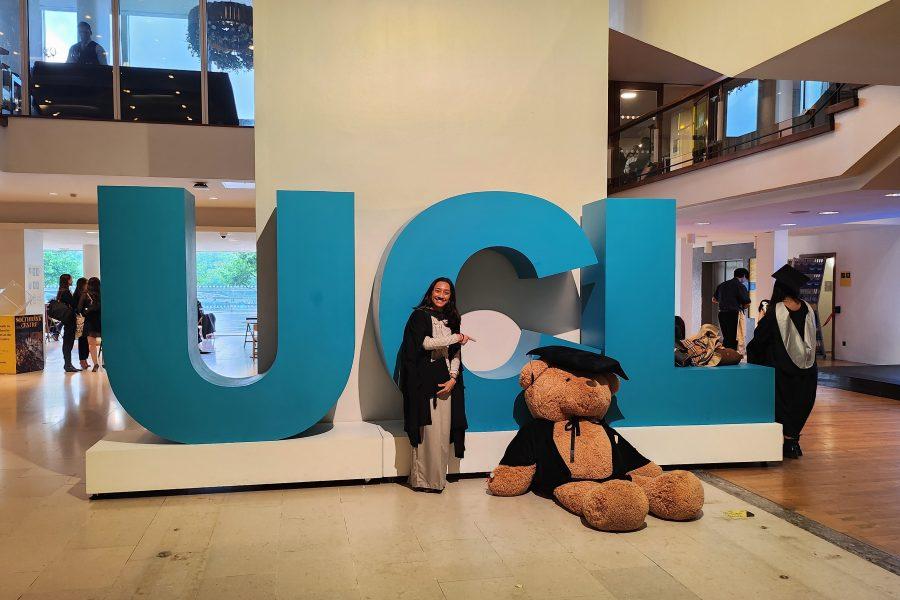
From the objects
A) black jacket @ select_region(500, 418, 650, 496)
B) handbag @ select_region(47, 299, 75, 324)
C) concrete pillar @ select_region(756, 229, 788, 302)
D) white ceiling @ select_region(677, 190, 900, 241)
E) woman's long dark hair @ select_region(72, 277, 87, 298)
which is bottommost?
black jacket @ select_region(500, 418, 650, 496)

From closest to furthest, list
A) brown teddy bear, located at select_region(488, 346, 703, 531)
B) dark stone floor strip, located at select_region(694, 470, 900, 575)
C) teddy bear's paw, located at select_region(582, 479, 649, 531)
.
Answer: dark stone floor strip, located at select_region(694, 470, 900, 575), teddy bear's paw, located at select_region(582, 479, 649, 531), brown teddy bear, located at select_region(488, 346, 703, 531)

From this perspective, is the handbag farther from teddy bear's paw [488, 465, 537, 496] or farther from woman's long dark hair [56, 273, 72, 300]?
teddy bear's paw [488, 465, 537, 496]

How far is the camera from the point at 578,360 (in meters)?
4.76

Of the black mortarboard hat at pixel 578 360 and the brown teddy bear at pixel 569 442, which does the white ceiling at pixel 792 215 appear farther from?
the brown teddy bear at pixel 569 442

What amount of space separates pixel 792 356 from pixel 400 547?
12.8ft

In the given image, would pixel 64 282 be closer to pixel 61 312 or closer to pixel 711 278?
pixel 61 312

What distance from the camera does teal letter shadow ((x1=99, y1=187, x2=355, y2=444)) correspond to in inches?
185

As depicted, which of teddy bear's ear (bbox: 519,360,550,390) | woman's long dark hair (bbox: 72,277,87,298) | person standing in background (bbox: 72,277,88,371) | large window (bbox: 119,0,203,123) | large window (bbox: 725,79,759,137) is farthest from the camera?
woman's long dark hair (bbox: 72,277,87,298)

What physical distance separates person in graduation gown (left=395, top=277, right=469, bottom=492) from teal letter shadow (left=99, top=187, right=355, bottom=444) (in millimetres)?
518

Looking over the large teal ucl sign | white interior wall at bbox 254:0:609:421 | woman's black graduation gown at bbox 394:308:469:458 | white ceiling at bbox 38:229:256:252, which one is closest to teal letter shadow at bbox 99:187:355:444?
the large teal ucl sign

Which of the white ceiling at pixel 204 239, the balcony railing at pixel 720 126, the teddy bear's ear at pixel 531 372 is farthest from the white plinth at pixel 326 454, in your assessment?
the white ceiling at pixel 204 239

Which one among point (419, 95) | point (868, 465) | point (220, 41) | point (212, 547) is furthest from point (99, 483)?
point (220, 41)

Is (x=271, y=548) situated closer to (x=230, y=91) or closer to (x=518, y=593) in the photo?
(x=518, y=593)

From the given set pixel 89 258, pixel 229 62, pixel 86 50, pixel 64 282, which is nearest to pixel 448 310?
pixel 229 62
